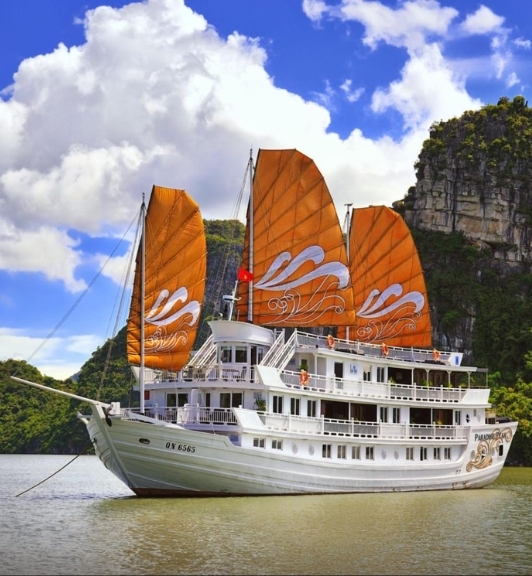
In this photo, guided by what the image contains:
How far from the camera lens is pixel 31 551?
1712 cm

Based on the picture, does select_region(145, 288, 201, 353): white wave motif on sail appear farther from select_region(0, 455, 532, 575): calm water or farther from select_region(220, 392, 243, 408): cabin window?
select_region(0, 455, 532, 575): calm water

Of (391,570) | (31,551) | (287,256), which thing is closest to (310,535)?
(391,570)

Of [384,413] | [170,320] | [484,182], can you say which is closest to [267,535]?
[170,320]

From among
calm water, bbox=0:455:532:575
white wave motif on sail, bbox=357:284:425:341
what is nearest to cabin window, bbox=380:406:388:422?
calm water, bbox=0:455:532:575

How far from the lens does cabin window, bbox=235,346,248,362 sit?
2695 centimetres

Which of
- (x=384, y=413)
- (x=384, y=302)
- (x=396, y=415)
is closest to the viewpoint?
(x=384, y=413)

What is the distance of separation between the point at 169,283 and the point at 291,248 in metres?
4.43

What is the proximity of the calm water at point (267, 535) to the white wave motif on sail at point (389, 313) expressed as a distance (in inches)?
384

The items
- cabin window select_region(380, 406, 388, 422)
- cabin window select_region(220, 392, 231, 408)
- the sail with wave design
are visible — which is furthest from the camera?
the sail with wave design

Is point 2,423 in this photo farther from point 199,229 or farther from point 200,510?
point 200,510

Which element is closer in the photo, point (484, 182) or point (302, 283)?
point (302, 283)

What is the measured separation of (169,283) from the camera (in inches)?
1121

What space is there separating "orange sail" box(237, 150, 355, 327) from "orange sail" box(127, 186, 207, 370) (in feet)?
6.40

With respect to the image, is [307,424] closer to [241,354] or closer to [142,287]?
[241,354]
